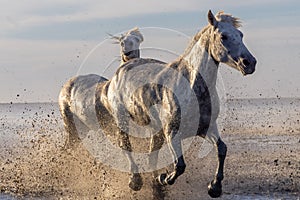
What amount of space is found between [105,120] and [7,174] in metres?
3.71

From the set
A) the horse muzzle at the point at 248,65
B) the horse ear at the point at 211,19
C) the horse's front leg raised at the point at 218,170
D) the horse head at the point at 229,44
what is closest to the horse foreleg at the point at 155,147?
the horse's front leg raised at the point at 218,170

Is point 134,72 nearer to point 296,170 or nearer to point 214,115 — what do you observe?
point 214,115

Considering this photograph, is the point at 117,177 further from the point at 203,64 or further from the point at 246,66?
the point at 246,66

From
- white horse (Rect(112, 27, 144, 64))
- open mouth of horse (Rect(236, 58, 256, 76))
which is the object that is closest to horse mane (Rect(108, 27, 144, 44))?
white horse (Rect(112, 27, 144, 64))

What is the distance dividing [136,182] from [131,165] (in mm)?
276

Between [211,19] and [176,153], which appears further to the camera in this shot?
[176,153]

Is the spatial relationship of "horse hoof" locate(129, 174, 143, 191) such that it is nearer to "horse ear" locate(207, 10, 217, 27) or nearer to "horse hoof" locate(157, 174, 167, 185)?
"horse hoof" locate(157, 174, 167, 185)

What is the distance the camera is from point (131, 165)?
9383 mm

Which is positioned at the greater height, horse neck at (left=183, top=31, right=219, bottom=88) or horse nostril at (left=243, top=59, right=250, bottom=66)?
horse nostril at (left=243, top=59, right=250, bottom=66)

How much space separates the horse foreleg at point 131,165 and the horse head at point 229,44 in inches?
89.2

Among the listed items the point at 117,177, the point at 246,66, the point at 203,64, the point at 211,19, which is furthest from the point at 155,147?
the point at 246,66

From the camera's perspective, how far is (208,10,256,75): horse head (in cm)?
721

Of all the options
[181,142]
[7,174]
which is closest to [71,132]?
[7,174]

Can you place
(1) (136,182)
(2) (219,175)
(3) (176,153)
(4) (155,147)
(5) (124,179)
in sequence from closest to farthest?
1. (3) (176,153)
2. (2) (219,175)
3. (4) (155,147)
4. (1) (136,182)
5. (5) (124,179)
